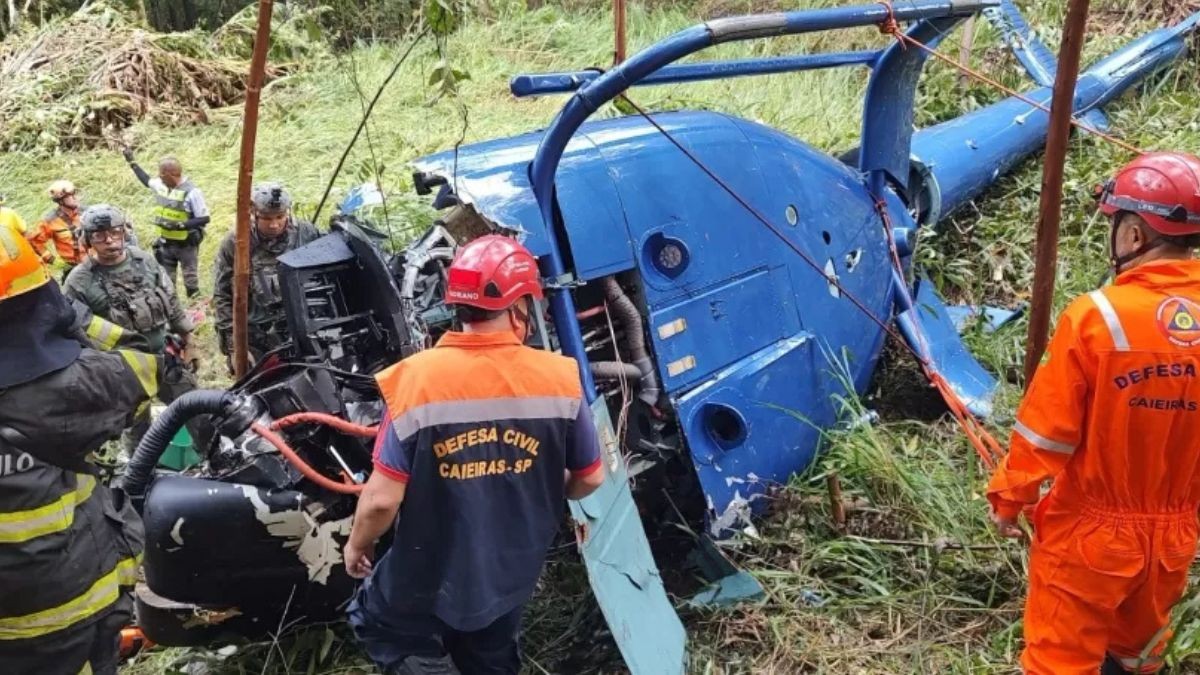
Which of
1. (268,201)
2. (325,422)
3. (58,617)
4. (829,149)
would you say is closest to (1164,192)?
(325,422)

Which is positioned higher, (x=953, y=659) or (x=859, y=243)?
(x=859, y=243)

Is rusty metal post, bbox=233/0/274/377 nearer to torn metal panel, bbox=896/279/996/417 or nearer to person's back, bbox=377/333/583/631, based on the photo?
person's back, bbox=377/333/583/631

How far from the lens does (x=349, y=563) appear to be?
240 centimetres

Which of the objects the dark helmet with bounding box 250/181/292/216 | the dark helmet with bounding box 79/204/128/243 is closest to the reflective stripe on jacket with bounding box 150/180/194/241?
the dark helmet with bounding box 79/204/128/243

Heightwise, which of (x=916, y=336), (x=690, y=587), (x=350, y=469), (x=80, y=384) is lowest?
(x=690, y=587)

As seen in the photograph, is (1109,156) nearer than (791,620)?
No

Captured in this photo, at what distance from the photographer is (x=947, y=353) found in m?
4.55

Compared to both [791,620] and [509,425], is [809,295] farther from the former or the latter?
[509,425]

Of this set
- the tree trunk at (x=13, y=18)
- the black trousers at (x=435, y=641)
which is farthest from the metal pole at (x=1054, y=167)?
the tree trunk at (x=13, y=18)

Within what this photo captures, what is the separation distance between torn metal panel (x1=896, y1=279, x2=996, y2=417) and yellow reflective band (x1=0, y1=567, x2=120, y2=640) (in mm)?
3309

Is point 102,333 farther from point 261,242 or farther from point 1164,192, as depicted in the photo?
point 1164,192

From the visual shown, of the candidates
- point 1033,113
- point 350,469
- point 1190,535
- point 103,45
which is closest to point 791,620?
point 1190,535

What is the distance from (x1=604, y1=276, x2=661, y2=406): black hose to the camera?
344cm

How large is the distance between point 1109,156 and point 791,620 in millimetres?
4368
